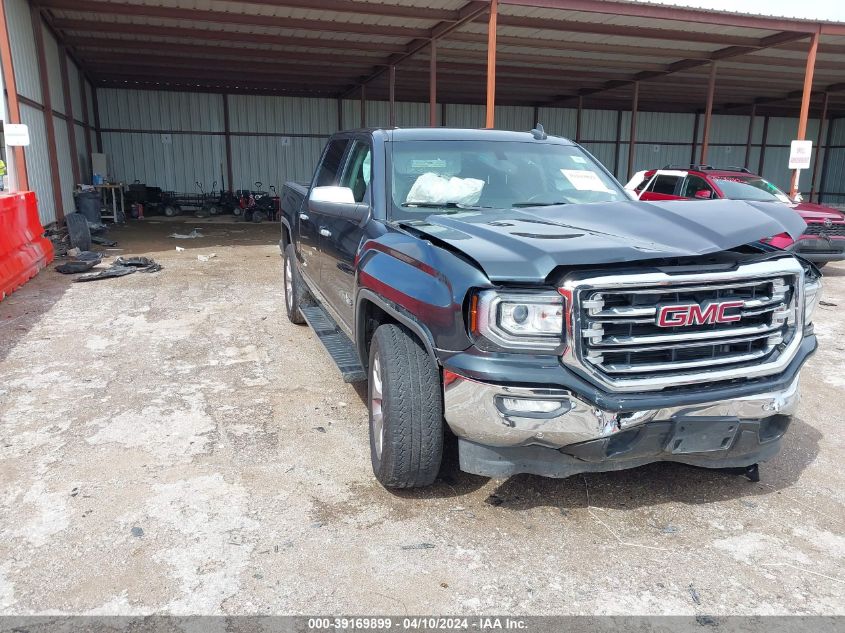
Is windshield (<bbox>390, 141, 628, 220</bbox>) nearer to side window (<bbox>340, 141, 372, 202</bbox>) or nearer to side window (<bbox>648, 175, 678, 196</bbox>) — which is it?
side window (<bbox>340, 141, 372, 202</bbox>)

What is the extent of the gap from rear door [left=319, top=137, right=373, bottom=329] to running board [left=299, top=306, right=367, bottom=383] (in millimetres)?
222

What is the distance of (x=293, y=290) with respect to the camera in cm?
641

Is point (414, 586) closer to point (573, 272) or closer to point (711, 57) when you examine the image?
point (573, 272)

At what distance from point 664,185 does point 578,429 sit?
32.2ft

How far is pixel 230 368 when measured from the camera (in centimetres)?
526

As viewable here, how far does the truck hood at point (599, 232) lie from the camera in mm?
2555

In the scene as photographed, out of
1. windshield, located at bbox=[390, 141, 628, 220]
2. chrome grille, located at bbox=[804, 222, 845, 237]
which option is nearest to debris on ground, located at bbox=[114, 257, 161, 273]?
windshield, located at bbox=[390, 141, 628, 220]

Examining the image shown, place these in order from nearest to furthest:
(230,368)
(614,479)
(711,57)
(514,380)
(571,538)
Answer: (514,380) < (571,538) < (614,479) < (230,368) < (711,57)

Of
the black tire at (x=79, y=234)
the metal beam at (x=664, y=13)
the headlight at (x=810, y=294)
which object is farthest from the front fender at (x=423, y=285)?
the black tire at (x=79, y=234)

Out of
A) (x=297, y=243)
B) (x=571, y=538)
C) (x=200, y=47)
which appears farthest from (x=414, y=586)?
(x=200, y=47)

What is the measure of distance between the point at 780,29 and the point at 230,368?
12913mm

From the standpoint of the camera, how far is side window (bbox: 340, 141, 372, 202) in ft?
13.5

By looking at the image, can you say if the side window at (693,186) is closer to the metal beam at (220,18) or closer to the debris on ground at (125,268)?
the metal beam at (220,18)

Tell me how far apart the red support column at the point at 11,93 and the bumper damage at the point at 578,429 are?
1034cm
